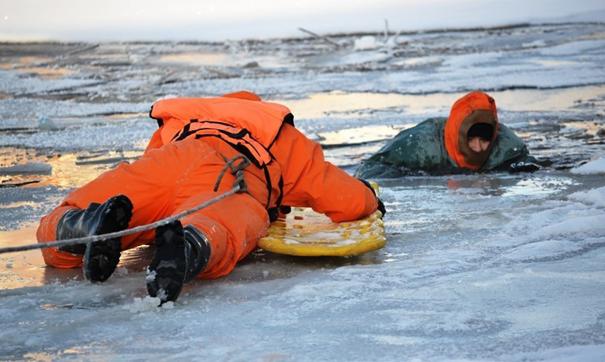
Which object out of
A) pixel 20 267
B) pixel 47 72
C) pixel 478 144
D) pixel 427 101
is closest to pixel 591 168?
pixel 478 144

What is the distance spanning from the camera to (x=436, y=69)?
13773mm

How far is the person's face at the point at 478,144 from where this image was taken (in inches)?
267

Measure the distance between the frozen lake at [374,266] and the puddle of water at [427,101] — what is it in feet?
0.10

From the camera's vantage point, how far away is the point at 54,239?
3930mm

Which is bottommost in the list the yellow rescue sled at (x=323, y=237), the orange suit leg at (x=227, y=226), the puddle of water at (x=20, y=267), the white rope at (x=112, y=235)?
the puddle of water at (x=20, y=267)

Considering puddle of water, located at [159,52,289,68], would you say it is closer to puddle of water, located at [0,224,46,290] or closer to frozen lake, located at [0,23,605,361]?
frozen lake, located at [0,23,605,361]

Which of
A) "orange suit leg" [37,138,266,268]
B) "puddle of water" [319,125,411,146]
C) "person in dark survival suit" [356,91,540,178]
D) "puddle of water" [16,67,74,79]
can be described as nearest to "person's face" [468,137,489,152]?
"person in dark survival suit" [356,91,540,178]

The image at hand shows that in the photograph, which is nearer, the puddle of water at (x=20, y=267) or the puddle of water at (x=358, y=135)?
the puddle of water at (x=20, y=267)

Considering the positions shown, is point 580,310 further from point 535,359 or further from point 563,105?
point 563,105

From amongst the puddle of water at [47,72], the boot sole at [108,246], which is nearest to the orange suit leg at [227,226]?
the boot sole at [108,246]

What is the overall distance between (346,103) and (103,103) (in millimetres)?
2752

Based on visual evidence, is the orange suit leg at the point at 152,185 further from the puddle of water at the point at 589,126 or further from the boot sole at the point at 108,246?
the puddle of water at the point at 589,126

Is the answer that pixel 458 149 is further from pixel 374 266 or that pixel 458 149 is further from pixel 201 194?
pixel 201 194

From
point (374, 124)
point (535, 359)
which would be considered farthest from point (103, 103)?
point (535, 359)
